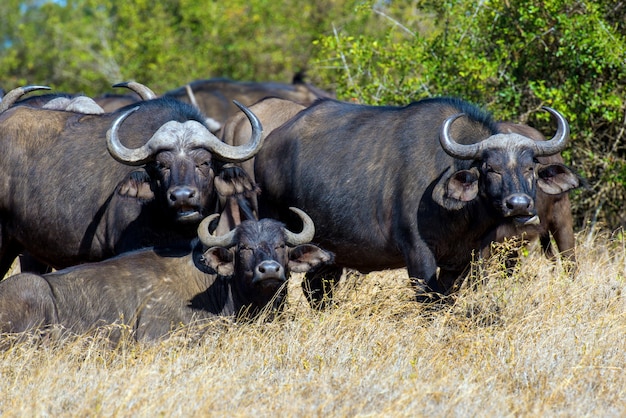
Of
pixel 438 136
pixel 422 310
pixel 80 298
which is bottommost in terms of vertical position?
pixel 422 310

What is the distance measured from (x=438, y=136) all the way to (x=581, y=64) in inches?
111

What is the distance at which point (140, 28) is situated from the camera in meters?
18.4

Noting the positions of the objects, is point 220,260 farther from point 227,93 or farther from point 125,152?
point 227,93

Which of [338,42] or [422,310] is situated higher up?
[338,42]

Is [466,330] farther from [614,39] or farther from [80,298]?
[614,39]

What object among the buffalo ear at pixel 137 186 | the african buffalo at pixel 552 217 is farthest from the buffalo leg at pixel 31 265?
the african buffalo at pixel 552 217

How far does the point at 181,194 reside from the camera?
23.3 feet

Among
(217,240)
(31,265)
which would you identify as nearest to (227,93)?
(31,265)

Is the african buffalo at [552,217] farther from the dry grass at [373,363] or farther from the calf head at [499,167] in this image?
the calf head at [499,167]

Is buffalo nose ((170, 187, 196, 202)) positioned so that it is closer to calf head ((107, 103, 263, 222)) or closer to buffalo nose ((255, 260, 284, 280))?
calf head ((107, 103, 263, 222))

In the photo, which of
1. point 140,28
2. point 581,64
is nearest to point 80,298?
point 581,64

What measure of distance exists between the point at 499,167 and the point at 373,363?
6.30ft

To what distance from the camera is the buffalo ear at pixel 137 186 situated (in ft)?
24.7

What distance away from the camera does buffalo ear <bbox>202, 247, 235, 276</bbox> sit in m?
6.82
